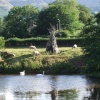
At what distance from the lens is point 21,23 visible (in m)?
146

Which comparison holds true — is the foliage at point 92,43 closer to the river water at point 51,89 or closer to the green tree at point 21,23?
the river water at point 51,89

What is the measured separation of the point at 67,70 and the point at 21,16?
8539 centimetres

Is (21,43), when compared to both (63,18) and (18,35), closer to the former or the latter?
(18,35)

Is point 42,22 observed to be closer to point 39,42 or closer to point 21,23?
point 21,23

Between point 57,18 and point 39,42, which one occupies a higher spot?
point 57,18

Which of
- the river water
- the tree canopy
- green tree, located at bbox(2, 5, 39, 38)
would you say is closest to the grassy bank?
the river water

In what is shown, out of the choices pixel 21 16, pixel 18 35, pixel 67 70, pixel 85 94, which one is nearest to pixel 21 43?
pixel 18 35

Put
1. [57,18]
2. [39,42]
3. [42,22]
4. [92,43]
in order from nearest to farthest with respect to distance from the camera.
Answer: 1. [92,43]
2. [39,42]
3. [42,22]
4. [57,18]

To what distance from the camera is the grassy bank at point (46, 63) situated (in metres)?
75.0

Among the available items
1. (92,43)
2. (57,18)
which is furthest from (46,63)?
(57,18)

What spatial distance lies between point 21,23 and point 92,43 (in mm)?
89385

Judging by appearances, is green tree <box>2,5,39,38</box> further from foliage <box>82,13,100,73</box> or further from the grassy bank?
foliage <box>82,13,100,73</box>

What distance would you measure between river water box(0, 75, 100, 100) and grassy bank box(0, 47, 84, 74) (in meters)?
10.4

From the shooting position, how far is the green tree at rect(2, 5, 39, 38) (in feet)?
451
